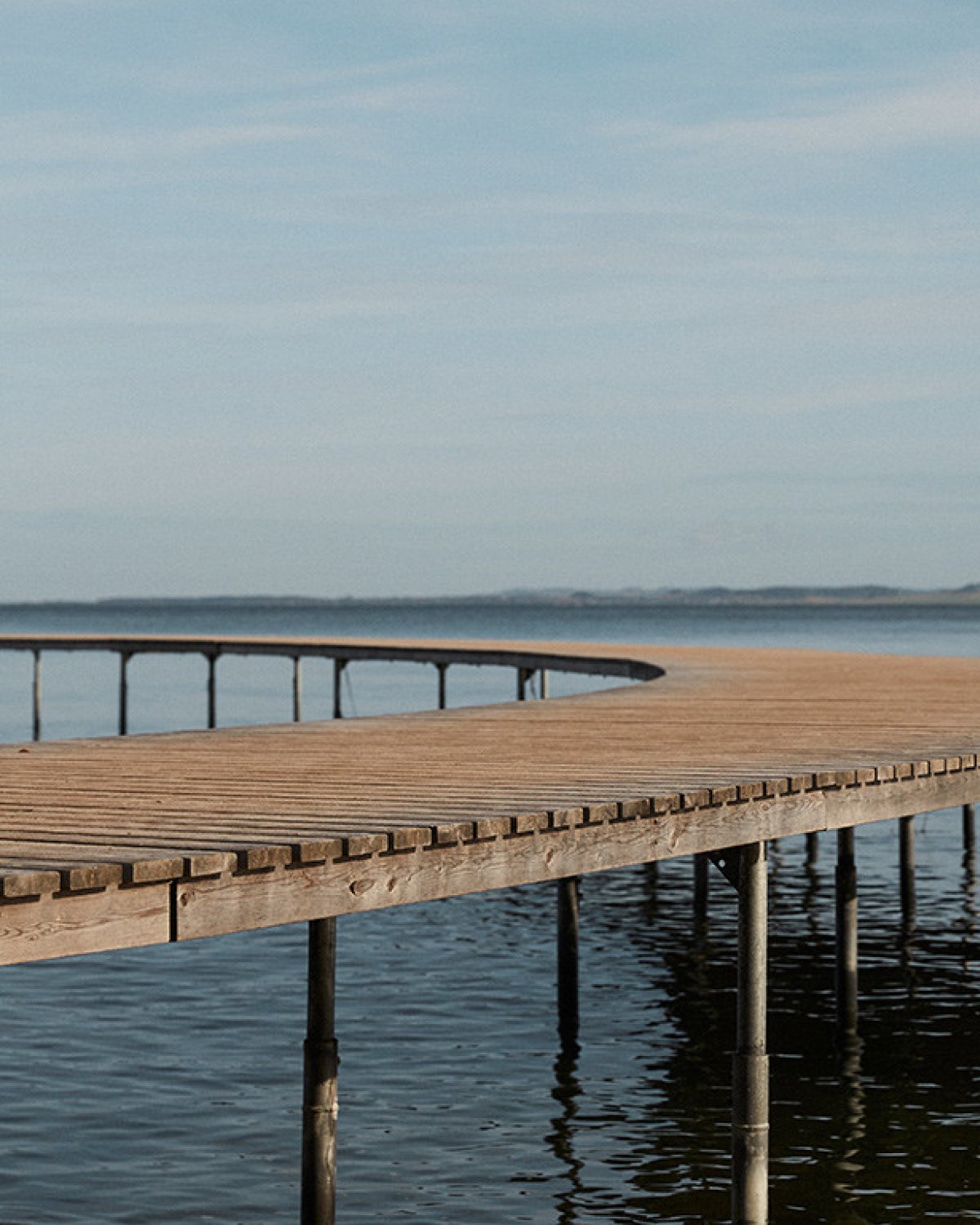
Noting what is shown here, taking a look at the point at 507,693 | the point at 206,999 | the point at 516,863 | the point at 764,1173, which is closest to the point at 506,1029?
the point at 206,999

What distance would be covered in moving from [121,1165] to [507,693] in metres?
49.6

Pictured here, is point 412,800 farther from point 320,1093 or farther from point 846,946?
point 846,946

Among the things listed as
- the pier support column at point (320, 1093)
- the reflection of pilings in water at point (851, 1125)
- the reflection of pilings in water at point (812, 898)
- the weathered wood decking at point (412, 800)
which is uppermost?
the weathered wood decking at point (412, 800)

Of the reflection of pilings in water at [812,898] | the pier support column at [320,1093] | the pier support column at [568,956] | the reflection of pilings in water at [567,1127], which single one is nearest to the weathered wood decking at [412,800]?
the pier support column at [320,1093]

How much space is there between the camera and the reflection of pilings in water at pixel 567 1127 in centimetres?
1026

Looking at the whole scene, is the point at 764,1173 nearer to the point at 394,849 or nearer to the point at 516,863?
the point at 516,863

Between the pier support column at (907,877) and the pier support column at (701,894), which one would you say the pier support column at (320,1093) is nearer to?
the pier support column at (701,894)

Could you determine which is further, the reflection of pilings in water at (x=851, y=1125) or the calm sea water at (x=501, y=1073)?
the reflection of pilings in water at (x=851, y=1125)

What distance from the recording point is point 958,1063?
1308 cm

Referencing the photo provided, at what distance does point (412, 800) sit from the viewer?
27.9ft

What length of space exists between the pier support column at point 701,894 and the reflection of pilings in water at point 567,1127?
483 cm

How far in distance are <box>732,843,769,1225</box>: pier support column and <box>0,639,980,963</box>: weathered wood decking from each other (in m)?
0.28

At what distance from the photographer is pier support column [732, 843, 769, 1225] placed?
899 cm

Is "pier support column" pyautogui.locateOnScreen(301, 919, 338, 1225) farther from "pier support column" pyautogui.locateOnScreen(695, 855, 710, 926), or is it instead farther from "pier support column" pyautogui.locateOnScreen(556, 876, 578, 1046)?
"pier support column" pyautogui.locateOnScreen(695, 855, 710, 926)
